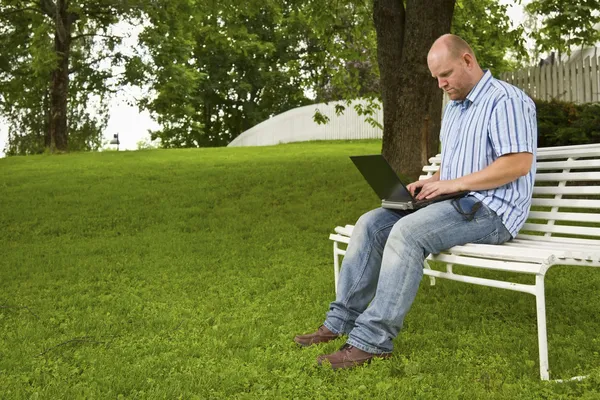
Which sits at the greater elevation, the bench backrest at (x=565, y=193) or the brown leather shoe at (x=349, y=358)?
the bench backrest at (x=565, y=193)

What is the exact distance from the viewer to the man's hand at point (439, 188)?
13.4 ft

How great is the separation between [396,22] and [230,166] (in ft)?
17.9

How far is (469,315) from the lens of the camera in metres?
5.06

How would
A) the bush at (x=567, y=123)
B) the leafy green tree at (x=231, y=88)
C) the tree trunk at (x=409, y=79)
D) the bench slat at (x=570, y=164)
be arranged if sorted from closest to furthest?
the bench slat at (x=570, y=164) → the bush at (x=567, y=123) → the tree trunk at (x=409, y=79) → the leafy green tree at (x=231, y=88)

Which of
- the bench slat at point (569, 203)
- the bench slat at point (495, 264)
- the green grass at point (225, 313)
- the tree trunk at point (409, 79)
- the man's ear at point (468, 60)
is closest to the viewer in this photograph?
the bench slat at point (495, 264)

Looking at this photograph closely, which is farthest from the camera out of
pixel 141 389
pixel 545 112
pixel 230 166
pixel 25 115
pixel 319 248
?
pixel 25 115

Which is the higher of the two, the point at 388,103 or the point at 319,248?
the point at 388,103

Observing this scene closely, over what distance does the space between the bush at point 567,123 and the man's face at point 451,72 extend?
6053mm

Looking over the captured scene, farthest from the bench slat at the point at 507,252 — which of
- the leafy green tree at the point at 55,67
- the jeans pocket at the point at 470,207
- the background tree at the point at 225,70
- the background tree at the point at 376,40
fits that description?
the leafy green tree at the point at 55,67

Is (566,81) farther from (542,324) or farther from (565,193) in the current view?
(542,324)

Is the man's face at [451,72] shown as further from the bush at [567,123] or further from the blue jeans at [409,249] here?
the bush at [567,123]

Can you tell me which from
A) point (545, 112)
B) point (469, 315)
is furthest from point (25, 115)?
point (469, 315)

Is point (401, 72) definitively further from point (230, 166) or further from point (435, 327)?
point (435, 327)

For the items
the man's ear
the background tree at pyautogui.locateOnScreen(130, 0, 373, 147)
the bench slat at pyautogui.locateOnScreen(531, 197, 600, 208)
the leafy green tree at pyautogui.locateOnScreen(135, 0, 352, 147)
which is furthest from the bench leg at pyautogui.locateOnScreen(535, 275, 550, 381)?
the leafy green tree at pyautogui.locateOnScreen(135, 0, 352, 147)
